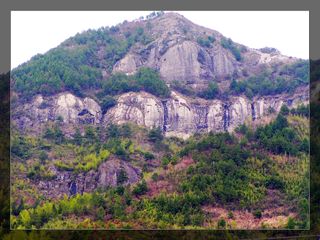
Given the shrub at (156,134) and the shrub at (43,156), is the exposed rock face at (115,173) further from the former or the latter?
the shrub at (43,156)

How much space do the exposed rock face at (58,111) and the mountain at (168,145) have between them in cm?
2

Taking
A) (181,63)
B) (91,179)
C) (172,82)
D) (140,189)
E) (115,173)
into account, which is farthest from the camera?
(181,63)

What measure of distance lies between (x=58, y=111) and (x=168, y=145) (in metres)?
1.87

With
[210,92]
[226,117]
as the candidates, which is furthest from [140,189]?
[210,92]

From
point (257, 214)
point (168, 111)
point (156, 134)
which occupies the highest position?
point (168, 111)

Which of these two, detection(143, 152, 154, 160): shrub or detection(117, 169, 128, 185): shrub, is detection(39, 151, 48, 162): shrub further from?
detection(143, 152, 154, 160): shrub

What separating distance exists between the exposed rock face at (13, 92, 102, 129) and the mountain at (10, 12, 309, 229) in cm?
2

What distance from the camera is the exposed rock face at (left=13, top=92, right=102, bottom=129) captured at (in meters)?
9.90

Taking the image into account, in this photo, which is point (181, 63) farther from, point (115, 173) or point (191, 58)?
point (115, 173)

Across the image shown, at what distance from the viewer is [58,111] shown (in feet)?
32.7

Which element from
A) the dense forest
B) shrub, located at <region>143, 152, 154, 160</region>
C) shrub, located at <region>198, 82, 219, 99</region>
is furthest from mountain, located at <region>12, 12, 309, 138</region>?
shrub, located at <region>143, 152, 154, 160</region>

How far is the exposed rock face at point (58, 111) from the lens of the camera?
9898mm

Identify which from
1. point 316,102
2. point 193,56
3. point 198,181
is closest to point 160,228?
point 198,181

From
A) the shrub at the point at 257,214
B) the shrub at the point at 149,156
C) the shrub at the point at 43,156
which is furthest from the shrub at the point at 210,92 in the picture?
the shrub at the point at 43,156
